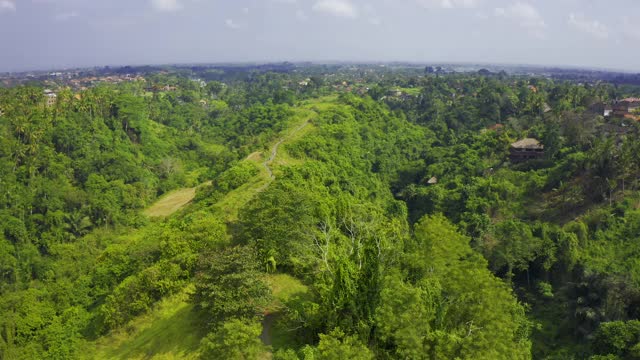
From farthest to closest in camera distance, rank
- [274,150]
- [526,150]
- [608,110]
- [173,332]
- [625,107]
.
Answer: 1. [625,107]
2. [608,110]
3. [274,150]
4. [526,150]
5. [173,332]

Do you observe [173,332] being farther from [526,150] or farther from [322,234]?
[526,150]

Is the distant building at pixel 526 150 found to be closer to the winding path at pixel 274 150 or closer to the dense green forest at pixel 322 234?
the dense green forest at pixel 322 234

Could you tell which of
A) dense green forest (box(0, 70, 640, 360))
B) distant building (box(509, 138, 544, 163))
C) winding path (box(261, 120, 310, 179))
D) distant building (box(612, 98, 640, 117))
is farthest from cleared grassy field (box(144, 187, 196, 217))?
distant building (box(612, 98, 640, 117))

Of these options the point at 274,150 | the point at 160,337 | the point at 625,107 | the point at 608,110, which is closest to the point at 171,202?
the point at 274,150

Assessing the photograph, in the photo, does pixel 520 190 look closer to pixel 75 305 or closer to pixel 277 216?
pixel 277 216

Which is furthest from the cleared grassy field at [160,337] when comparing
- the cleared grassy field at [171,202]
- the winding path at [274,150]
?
the cleared grassy field at [171,202]

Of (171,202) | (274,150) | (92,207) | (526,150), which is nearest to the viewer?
(92,207)

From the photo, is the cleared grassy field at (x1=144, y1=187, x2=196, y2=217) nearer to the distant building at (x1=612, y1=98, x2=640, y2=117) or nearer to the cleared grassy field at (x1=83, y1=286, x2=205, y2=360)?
the cleared grassy field at (x1=83, y1=286, x2=205, y2=360)

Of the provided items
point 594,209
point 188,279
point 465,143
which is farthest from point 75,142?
point 594,209
